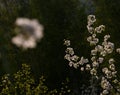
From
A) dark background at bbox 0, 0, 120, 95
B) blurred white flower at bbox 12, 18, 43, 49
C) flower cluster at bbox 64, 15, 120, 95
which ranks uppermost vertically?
dark background at bbox 0, 0, 120, 95

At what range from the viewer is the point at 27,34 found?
150 cm

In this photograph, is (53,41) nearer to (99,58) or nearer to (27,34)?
(99,58)

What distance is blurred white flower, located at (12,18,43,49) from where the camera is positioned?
1.48 metres

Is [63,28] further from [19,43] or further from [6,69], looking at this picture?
[19,43]

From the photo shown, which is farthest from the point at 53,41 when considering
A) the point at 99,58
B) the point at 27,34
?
the point at 27,34

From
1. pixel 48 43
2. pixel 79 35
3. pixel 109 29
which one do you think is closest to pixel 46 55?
pixel 48 43

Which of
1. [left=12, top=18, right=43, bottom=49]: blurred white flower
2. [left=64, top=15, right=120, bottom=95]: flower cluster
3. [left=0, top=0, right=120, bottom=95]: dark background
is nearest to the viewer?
[left=12, top=18, right=43, bottom=49]: blurred white flower

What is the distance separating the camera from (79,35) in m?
12.4

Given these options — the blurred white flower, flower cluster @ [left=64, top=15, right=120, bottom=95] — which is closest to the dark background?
flower cluster @ [left=64, top=15, right=120, bottom=95]

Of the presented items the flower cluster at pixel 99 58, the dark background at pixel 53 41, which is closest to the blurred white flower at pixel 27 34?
the flower cluster at pixel 99 58

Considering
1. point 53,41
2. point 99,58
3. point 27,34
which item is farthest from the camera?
point 53,41

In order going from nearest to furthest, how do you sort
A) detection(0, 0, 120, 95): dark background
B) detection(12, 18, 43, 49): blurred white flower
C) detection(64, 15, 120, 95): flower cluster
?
1. detection(12, 18, 43, 49): blurred white flower
2. detection(64, 15, 120, 95): flower cluster
3. detection(0, 0, 120, 95): dark background

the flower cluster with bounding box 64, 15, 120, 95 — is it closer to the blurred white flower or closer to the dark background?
the dark background

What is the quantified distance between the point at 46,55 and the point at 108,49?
196 inches
